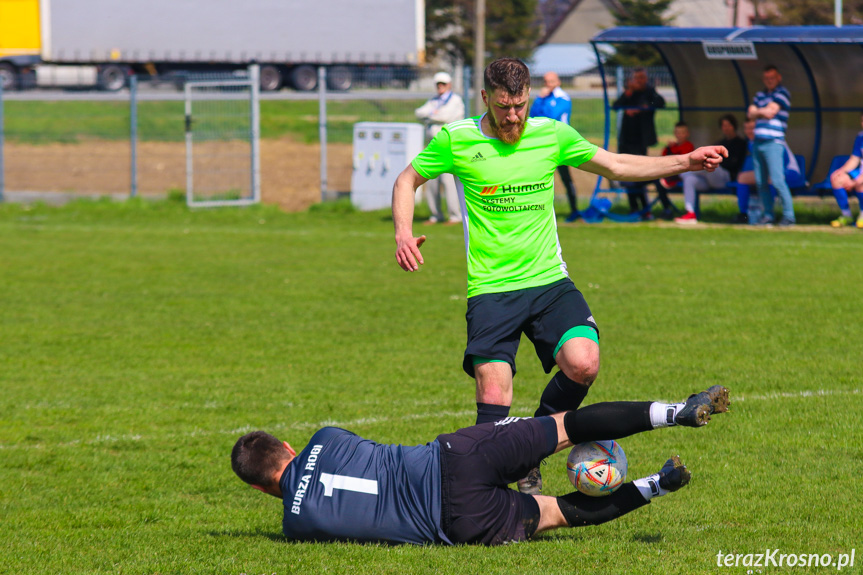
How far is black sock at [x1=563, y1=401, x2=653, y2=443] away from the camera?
4.62 m

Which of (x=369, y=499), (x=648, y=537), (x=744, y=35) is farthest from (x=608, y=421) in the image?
(x=744, y=35)

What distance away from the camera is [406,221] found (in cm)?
528

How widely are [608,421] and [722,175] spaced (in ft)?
42.8

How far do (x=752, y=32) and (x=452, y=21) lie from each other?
49889mm

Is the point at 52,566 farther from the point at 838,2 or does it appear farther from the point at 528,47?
the point at 528,47

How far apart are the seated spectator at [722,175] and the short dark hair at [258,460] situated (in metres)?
12.8

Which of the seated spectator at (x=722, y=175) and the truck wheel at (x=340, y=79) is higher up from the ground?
the truck wheel at (x=340, y=79)

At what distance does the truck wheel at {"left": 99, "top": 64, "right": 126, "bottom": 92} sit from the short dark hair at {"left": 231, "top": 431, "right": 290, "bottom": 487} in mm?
38640

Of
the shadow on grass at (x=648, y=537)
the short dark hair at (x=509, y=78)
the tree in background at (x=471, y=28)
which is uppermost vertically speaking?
the tree in background at (x=471, y=28)

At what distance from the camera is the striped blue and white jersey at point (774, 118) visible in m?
15.0

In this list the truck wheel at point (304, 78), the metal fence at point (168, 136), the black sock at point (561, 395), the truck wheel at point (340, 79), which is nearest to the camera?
the black sock at point (561, 395)

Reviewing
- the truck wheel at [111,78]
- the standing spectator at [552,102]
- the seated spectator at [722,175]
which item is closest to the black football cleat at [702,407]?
the standing spectator at [552,102]

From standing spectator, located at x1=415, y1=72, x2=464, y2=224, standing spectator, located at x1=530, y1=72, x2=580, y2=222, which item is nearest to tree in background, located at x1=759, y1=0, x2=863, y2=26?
standing spectator, located at x1=415, y1=72, x2=464, y2=224

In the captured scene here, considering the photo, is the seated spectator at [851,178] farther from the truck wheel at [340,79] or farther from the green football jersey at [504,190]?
the green football jersey at [504,190]
